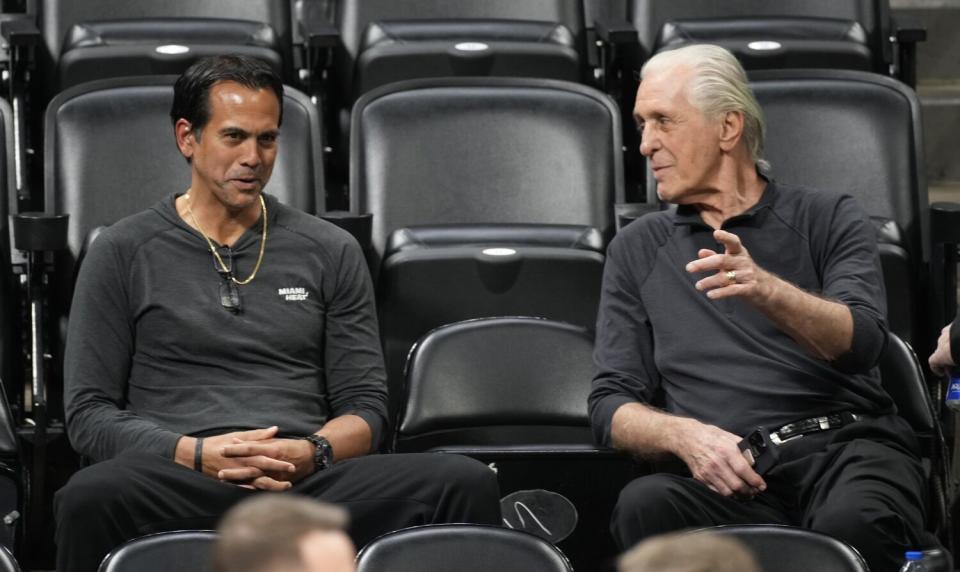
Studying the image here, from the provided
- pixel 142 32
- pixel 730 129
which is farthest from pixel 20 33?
pixel 730 129

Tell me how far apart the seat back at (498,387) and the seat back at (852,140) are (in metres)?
0.71

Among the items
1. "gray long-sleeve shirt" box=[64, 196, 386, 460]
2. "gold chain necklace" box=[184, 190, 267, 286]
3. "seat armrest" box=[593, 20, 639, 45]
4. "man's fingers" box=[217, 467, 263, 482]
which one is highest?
"seat armrest" box=[593, 20, 639, 45]

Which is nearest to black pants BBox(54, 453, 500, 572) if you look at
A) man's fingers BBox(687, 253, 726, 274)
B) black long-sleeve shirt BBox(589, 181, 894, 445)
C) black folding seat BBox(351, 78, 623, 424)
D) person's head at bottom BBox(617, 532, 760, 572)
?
black long-sleeve shirt BBox(589, 181, 894, 445)

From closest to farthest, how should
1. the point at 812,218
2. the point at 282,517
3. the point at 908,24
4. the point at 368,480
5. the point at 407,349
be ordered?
the point at 282,517, the point at 368,480, the point at 812,218, the point at 407,349, the point at 908,24

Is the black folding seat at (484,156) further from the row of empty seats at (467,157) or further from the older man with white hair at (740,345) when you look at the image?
the older man with white hair at (740,345)

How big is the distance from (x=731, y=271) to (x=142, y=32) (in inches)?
61.0

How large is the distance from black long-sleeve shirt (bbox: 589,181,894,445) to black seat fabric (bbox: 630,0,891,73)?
3.03 ft

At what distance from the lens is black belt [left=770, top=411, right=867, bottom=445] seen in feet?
6.84

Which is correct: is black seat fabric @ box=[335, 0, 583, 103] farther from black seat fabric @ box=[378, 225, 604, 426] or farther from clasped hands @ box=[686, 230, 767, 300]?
clasped hands @ box=[686, 230, 767, 300]

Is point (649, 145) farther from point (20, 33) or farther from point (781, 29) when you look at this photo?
point (20, 33)

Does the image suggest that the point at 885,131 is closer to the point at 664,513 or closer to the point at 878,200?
the point at 878,200

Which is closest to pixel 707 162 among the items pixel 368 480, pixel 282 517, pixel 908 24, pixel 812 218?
pixel 812 218

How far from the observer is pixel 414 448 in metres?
2.29

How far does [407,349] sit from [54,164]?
682mm
